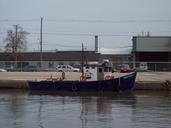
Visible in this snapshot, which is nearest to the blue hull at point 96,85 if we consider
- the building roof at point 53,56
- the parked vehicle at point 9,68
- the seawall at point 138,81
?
the seawall at point 138,81

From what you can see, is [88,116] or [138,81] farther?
[138,81]

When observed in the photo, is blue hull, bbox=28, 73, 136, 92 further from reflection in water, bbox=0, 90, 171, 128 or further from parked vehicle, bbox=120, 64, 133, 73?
parked vehicle, bbox=120, 64, 133, 73

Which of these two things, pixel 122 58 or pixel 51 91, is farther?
pixel 122 58

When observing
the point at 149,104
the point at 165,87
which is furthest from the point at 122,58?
the point at 149,104

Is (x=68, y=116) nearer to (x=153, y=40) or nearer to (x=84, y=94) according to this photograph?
(x=84, y=94)

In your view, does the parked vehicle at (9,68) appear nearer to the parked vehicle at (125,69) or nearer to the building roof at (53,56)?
the parked vehicle at (125,69)

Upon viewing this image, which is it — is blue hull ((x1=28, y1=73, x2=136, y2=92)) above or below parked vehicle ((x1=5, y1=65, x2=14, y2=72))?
below

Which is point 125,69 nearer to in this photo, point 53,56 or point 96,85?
point 96,85

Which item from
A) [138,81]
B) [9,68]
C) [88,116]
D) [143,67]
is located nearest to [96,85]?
[138,81]

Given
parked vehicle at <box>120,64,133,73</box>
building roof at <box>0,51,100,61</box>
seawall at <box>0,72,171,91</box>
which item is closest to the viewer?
seawall at <box>0,72,171,91</box>

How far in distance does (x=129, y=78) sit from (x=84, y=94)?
4948 mm

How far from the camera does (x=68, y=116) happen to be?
2803 centimetres

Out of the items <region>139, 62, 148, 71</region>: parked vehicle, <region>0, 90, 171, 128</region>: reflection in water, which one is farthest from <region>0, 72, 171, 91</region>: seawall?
<region>0, 90, 171, 128</region>: reflection in water

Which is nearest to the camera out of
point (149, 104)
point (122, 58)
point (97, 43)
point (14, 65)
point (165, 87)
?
point (149, 104)
